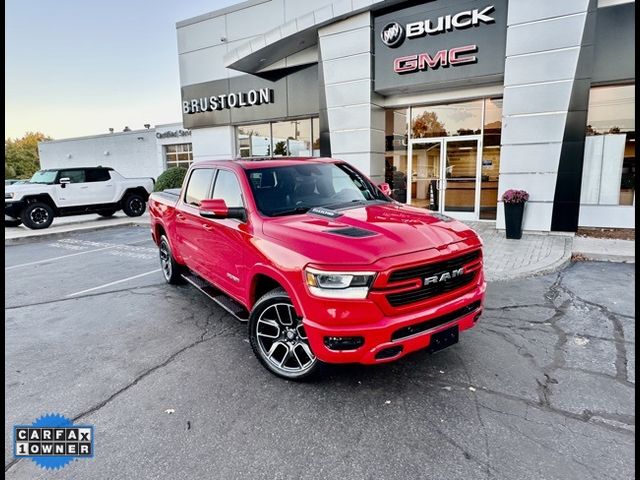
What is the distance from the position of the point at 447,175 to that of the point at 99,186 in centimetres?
1208

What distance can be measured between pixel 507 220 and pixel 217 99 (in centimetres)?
1251

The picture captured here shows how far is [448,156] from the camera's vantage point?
1191cm

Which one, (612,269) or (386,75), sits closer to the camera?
(612,269)

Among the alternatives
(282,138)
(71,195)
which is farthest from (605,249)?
(71,195)

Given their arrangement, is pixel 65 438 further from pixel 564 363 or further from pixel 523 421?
pixel 564 363

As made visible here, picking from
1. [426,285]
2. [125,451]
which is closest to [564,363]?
[426,285]

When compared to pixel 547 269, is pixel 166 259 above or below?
above

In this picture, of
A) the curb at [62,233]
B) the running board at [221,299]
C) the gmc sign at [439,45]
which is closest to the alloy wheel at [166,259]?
the running board at [221,299]

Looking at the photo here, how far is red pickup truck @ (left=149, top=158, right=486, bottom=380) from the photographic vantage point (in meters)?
2.94

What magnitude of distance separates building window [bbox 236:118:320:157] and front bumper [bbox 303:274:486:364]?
12.3 metres

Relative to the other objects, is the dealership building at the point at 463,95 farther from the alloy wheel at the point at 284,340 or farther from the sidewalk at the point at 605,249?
the alloy wheel at the point at 284,340

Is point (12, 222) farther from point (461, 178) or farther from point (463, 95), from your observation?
point (463, 95)

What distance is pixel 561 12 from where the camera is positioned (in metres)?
8.82

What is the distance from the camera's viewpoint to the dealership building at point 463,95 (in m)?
9.07
